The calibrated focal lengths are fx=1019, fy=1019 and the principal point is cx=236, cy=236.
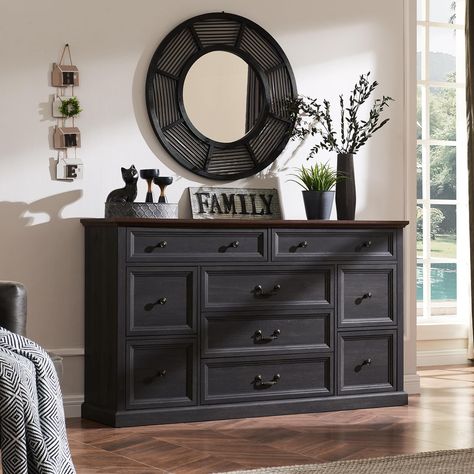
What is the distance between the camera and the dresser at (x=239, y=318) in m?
4.59

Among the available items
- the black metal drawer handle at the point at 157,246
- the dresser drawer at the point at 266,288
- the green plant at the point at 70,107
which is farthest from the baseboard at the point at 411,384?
the green plant at the point at 70,107

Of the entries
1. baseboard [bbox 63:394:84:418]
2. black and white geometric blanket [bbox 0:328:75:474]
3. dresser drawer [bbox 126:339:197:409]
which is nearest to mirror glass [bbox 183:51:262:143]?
dresser drawer [bbox 126:339:197:409]

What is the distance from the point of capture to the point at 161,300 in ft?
15.1

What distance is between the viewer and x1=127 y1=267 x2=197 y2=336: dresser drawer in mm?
4574

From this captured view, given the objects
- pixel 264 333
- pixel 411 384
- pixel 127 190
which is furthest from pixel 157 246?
pixel 411 384

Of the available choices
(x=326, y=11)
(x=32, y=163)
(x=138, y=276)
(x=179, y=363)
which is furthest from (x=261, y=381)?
(x=326, y=11)

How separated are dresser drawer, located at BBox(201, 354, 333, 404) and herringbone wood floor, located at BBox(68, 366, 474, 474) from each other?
0.40 feet

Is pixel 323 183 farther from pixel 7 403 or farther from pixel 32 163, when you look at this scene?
pixel 7 403

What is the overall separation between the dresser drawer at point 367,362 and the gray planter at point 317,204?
611 mm

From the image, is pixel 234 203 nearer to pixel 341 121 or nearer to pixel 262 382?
pixel 341 121

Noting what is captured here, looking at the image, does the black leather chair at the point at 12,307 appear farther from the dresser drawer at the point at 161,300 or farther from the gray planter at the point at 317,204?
the gray planter at the point at 317,204

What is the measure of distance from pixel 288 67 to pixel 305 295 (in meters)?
1.26

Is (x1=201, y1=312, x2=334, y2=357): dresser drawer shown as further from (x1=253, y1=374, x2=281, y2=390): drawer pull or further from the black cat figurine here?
the black cat figurine

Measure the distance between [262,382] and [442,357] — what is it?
2162 mm
